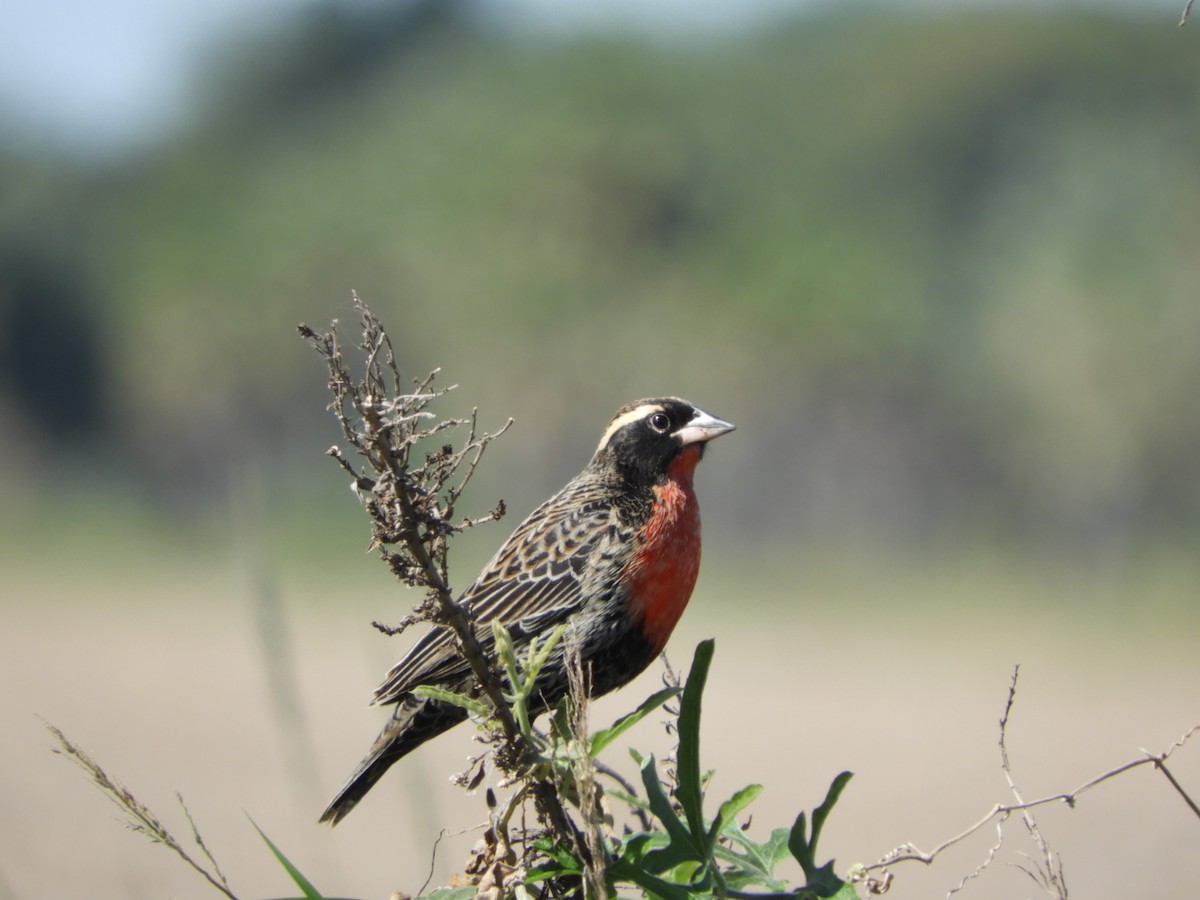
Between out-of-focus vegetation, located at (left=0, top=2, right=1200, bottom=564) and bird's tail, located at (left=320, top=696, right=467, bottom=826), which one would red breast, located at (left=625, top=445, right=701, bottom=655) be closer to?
bird's tail, located at (left=320, top=696, right=467, bottom=826)

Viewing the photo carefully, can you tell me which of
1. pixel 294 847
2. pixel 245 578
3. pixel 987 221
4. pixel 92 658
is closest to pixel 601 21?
pixel 987 221

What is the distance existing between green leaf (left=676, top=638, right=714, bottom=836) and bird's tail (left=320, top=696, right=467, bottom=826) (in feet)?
4.79

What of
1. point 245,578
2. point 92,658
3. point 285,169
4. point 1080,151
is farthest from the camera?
point 285,169

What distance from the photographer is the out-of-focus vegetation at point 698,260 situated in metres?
35.4

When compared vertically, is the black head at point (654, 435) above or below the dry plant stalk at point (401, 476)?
above

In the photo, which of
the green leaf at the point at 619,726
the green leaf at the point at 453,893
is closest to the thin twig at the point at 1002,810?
the green leaf at the point at 619,726

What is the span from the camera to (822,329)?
3725cm

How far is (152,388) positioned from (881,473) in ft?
62.0

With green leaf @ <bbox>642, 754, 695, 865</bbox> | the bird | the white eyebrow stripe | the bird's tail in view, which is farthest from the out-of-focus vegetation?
green leaf @ <bbox>642, 754, 695, 865</bbox>

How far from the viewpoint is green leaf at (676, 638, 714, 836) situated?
7.79 ft

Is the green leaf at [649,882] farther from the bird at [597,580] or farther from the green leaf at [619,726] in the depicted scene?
the bird at [597,580]

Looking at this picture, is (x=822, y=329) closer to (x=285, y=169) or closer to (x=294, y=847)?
(x=285, y=169)

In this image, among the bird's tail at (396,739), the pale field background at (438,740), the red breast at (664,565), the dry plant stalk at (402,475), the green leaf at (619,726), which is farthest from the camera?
the pale field background at (438,740)

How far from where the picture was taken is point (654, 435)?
4.82m
